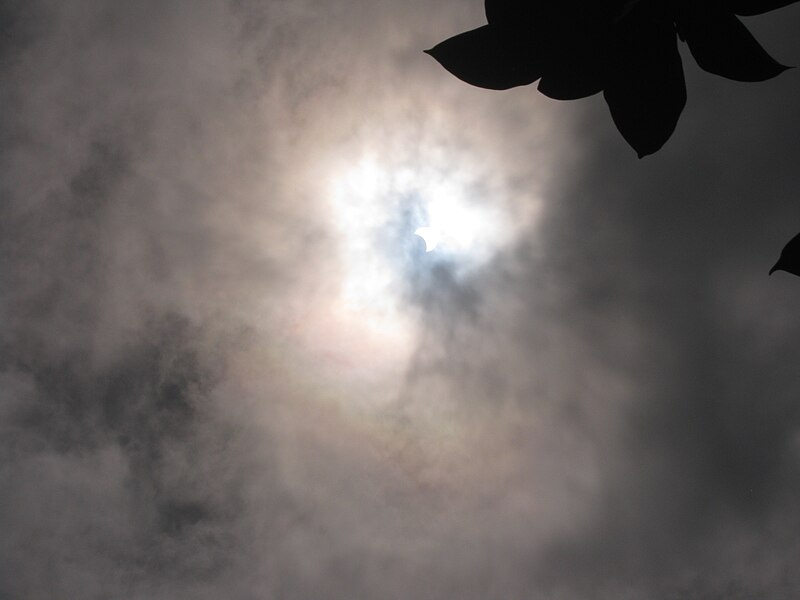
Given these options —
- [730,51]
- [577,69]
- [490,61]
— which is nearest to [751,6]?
[730,51]

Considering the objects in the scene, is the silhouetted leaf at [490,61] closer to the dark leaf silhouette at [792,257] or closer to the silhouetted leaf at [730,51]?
the silhouetted leaf at [730,51]

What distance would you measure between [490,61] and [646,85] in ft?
1.12

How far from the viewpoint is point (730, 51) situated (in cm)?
151

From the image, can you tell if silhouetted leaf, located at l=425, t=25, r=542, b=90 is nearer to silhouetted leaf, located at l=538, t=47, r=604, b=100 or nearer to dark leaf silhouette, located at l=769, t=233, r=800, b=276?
silhouetted leaf, located at l=538, t=47, r=604, b=100

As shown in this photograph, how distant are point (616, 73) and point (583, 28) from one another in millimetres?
122

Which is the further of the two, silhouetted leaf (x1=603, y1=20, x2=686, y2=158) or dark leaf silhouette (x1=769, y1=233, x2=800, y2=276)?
silhouetted leaf (x1=603, y1=20, x2=686, y2=158)

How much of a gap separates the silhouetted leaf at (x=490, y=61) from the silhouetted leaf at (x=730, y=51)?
0.34 meters

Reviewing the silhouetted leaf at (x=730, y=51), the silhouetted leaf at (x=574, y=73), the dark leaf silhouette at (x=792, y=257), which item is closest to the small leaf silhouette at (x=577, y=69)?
the silhouetted leaf at (x=574, y=73)

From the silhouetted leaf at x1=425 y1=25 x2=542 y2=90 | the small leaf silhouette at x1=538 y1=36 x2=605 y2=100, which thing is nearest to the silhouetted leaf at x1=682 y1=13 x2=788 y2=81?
the small leaf silhouette at x1=538 y1=36 x2=605 y2=100

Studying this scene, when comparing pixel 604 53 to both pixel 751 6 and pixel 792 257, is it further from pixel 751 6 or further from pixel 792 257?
pixel 792 257

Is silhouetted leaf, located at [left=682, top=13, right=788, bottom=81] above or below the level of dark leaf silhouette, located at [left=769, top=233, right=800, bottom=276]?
above

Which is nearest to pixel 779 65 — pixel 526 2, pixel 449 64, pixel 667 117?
pixel 667 117

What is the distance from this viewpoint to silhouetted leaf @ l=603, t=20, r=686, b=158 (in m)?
1.56

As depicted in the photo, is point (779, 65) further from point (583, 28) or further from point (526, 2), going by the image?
point (526, 2)
